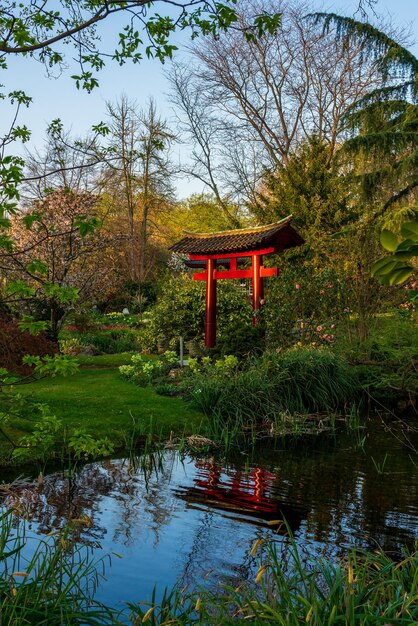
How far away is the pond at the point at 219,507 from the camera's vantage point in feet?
16.0

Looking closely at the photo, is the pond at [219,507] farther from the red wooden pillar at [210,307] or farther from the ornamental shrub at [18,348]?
the red wooden pillar at [210,307]

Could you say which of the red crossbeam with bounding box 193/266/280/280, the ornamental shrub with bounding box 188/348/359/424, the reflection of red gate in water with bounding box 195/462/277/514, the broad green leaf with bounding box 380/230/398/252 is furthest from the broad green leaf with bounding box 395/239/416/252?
the red crossbeam with bounding box 193/266/280/280

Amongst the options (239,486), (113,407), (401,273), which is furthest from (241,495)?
(401,273)

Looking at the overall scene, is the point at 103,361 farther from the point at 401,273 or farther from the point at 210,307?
the point at 401,273

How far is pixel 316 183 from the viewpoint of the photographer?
23.8 m

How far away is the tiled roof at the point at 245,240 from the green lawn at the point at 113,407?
4315mm

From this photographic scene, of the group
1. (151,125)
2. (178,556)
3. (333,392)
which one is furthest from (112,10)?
(151,125)

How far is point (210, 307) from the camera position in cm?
1473

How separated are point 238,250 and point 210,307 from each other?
1.48 m

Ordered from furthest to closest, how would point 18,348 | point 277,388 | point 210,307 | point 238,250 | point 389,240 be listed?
point 210,307 → point 238,250 → point 18,348 → point 277,388 → point 389,240

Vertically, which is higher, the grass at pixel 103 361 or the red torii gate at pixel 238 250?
the red torii gate at pixel 238 250

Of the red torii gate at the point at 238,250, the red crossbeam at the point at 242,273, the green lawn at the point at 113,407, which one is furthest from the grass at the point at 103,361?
the red crossbeam at the point at 242,273

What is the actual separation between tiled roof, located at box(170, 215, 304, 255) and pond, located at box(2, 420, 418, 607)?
623 centimetres

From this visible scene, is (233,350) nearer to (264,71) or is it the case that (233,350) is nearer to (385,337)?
(385,337)
